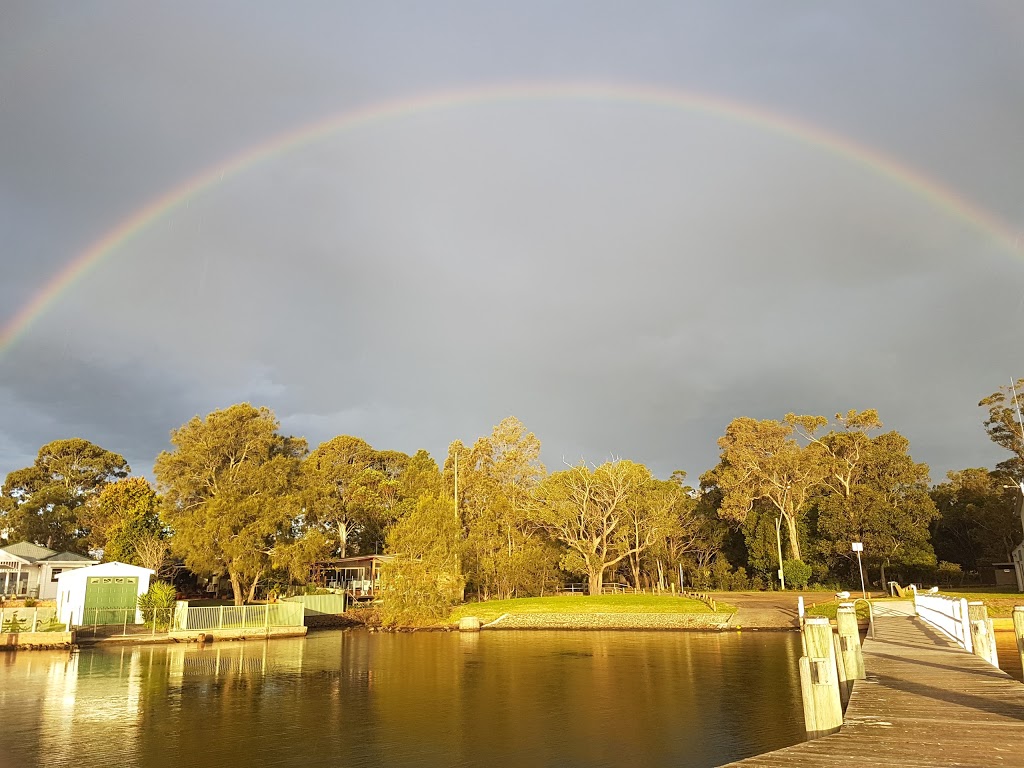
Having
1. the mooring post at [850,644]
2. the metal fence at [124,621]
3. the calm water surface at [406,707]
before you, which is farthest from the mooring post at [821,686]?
the metal fence at [124,621]

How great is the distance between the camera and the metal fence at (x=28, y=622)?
114 ft

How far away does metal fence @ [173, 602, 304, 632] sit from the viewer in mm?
38250

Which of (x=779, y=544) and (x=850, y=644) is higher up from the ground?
(x=779, y=544)

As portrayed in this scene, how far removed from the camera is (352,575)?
6253 cm

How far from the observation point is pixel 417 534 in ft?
153

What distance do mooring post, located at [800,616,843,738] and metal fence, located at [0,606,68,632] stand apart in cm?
3775

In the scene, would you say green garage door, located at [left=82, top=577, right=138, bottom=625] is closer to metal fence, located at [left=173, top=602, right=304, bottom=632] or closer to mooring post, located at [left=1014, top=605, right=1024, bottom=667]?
metal fence, located at [left=173, top=602, right=304, bottom=632]

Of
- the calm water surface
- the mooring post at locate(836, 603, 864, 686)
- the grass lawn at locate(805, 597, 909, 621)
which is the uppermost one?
the mooring post at locate(836, 603, 864, 686)

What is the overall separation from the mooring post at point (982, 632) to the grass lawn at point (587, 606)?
1033 inches

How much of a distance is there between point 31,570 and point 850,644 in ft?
194

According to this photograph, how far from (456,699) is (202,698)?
746cm

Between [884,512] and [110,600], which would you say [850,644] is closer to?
[110,600]

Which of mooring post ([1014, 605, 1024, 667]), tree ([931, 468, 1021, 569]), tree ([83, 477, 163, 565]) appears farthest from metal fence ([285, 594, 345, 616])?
tree ([931, 468, 1021, 569])

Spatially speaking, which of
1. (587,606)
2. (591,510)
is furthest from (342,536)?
(587,606)
